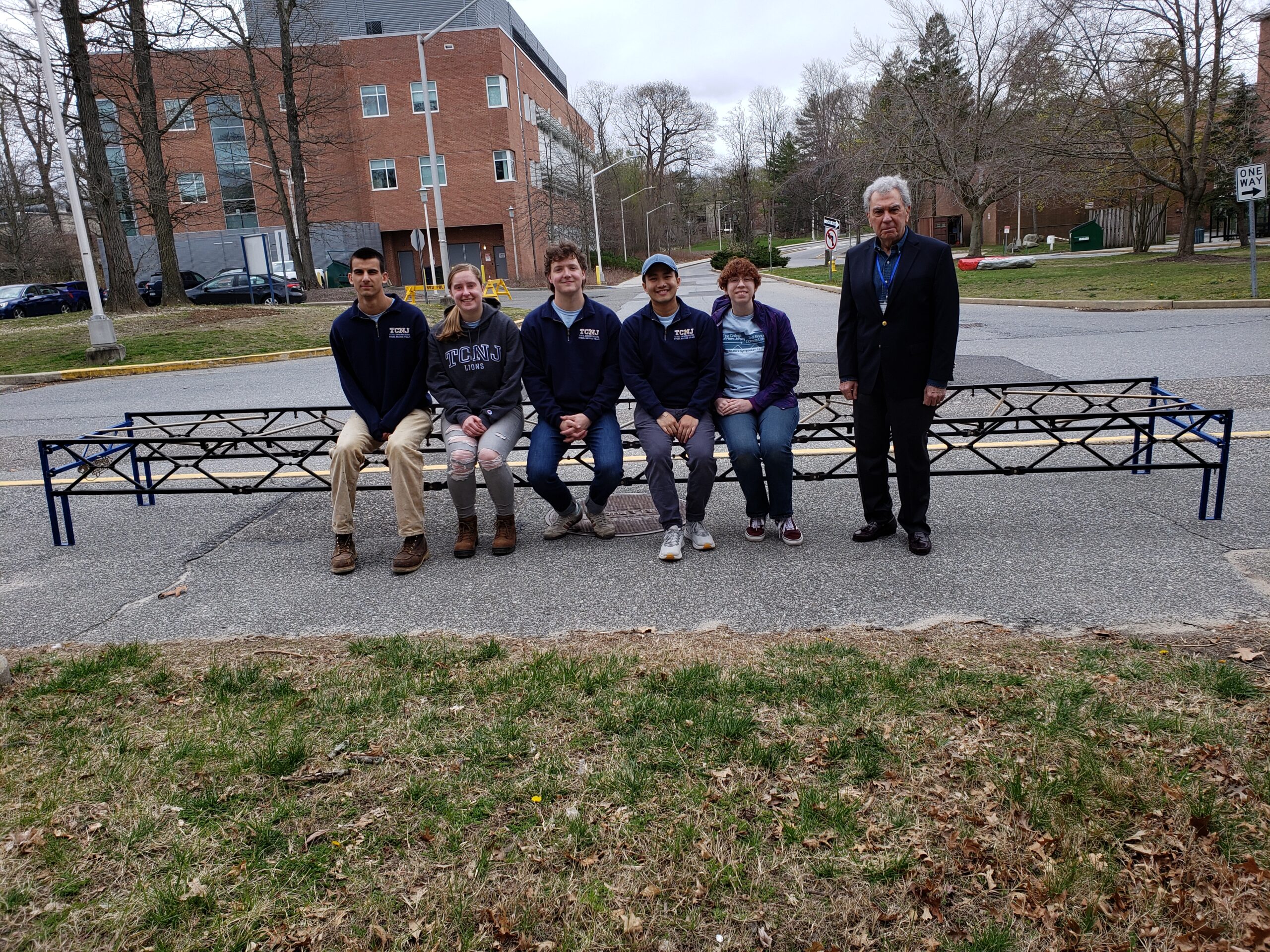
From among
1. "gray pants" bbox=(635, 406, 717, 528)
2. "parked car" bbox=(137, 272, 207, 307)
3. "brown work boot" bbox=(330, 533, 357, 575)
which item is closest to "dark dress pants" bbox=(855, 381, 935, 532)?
"gray pants" bbox=(635, 406, 717, 528)

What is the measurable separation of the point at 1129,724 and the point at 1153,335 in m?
12.8

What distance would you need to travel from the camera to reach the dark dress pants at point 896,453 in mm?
5047

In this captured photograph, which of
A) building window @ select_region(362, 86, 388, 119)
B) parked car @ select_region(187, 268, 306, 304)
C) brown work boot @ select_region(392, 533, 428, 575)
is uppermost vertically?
building window @ select_region(362, 86, 388, 119)

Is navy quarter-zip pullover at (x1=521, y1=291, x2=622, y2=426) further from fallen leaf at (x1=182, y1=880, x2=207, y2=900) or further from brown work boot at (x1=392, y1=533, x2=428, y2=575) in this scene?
fallen leaf at (x1=182, y1=880, x2=207, y2=900)

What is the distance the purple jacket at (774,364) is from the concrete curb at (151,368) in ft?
45.2

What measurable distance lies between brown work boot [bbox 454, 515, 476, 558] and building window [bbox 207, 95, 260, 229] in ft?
176

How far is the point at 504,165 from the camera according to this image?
52.3 m

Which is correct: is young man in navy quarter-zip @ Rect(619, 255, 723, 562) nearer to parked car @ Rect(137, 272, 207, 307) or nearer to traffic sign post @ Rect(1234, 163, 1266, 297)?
traffic sign post @ Rect(1234, 163, 1266, 297)

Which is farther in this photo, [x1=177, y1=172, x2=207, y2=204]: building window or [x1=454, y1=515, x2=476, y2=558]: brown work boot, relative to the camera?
[x1=177, y1=172, x2=207, y2=204]: building window

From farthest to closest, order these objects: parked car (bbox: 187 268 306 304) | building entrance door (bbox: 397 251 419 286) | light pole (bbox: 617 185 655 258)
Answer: light pole (bbox: 617 185 655 258), building entrance door (bbox: 397 251 419 286), parked car (bbox: 187 268 306 304)

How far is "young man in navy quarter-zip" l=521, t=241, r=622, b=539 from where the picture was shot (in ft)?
18.0

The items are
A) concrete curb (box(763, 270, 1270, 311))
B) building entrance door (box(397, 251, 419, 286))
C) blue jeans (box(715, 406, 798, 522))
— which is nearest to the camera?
blue jeans (box(715, 406, 798, 522))

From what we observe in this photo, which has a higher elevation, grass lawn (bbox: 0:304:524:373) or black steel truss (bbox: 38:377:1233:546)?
grass lawn (bbox: 0:304:524:373)

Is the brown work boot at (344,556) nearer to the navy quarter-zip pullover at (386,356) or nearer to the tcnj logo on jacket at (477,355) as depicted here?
the navy quarter-zip pullover at (386,356)
